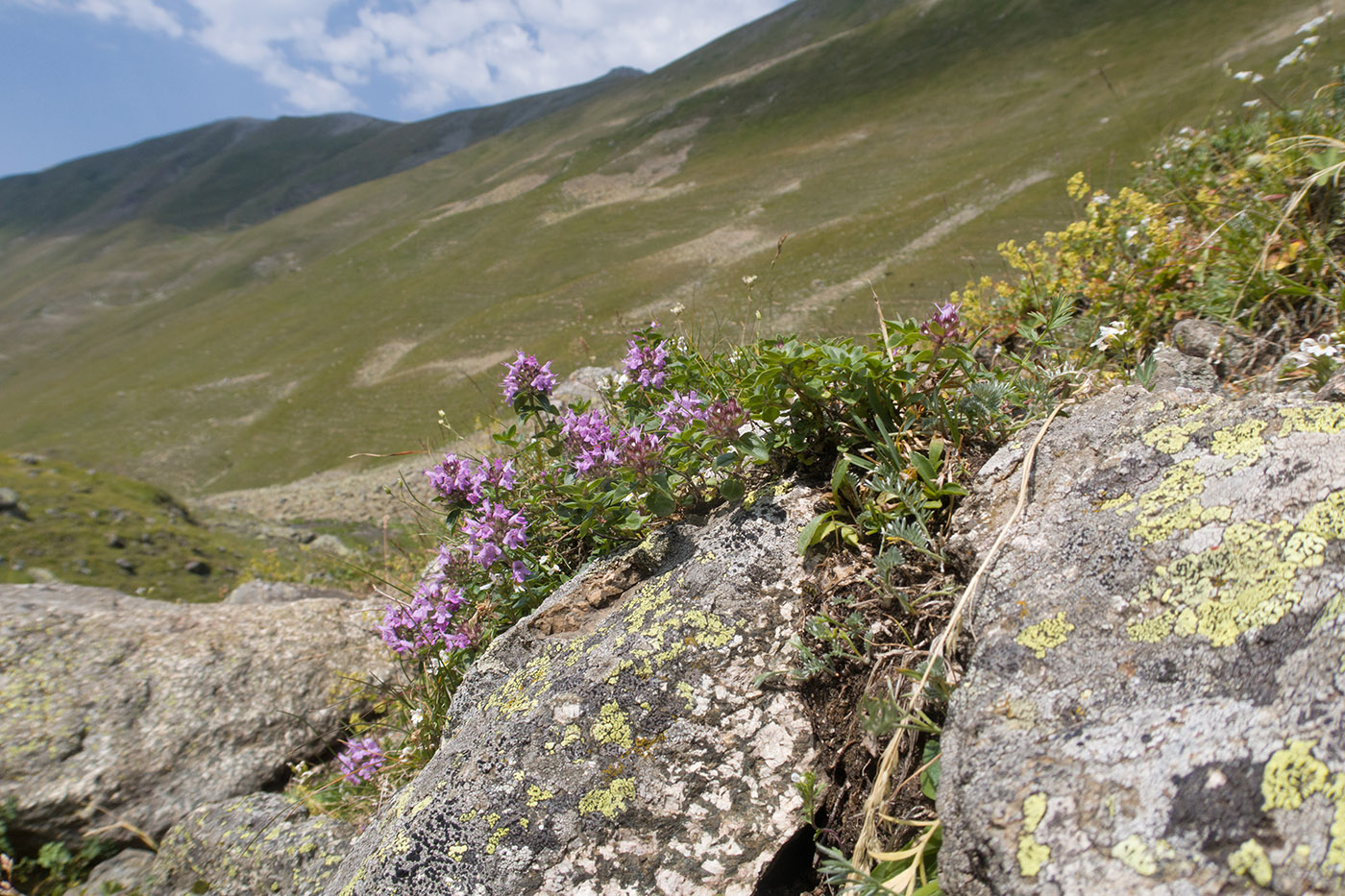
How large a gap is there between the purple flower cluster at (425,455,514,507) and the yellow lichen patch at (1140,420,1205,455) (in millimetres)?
2666

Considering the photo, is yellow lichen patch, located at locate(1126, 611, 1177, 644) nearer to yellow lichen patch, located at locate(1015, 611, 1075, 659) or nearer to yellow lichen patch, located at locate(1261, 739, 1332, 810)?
yellow lichen patch, located at locate(1015, 611, 1075, 659)

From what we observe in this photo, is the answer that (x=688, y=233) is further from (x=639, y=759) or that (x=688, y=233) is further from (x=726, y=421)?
(x=639, y=759)

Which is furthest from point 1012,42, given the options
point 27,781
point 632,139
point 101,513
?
point 27,781

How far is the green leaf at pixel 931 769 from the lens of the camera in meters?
1.89

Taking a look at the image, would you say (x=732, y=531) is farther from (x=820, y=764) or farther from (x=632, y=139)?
(x=632, y=139)

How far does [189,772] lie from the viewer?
207 inches

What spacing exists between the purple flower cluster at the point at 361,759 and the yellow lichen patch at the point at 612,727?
1977 millimetres

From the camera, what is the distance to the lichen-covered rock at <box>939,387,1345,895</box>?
127 cm

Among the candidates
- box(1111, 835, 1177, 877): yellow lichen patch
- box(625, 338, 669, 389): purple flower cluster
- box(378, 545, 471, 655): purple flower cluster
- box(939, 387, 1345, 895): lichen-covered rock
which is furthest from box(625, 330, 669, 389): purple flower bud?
box(1111, 835, 1177, 877): yellow lichen patch

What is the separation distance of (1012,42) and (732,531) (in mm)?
77786

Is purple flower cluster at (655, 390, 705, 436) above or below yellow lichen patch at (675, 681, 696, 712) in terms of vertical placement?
above

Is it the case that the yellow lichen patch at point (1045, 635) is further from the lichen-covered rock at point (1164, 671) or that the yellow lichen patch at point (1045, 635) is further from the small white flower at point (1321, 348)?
the small white flower at point (1321, 348)

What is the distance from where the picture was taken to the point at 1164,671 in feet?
5.42

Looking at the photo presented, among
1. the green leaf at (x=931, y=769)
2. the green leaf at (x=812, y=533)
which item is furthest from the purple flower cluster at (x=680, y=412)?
the green leaf at (x=931, y=769)
